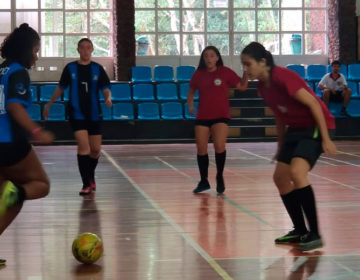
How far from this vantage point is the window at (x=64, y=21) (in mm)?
22531

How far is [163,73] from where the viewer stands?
2122cm

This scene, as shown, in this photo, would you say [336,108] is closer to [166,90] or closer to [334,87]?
[334,87]

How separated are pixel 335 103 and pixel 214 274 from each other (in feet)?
48.7

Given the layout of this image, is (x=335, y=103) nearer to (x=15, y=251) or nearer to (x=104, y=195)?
(x=104, y=195)

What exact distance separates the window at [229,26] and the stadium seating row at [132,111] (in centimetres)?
349

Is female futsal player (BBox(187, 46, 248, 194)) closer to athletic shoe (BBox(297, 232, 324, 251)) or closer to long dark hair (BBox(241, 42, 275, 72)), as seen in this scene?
long dark hair (BBox(241, 42, 275, 72))

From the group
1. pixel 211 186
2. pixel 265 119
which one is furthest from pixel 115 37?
pixel 211 186

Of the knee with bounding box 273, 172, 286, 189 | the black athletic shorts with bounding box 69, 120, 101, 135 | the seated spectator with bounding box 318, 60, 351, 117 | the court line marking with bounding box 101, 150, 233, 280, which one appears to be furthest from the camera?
the seated spectator with bounding box 318, 60, 351, 117

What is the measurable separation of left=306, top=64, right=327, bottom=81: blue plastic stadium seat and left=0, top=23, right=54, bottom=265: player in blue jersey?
16.1 meters

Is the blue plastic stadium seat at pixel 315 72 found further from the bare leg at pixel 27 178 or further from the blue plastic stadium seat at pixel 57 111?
the bare leg at pixel 27 178

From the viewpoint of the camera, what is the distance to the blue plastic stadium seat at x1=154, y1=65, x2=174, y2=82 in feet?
69.4

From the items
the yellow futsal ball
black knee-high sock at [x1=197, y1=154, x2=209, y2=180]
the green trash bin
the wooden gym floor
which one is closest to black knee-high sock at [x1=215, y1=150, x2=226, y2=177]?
black knee-high sock at [x1=197, y1=154, x2=209, y2=180]

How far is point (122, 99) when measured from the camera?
20.2 m

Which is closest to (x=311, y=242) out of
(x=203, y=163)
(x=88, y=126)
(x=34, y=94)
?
(x=203, y=163)
